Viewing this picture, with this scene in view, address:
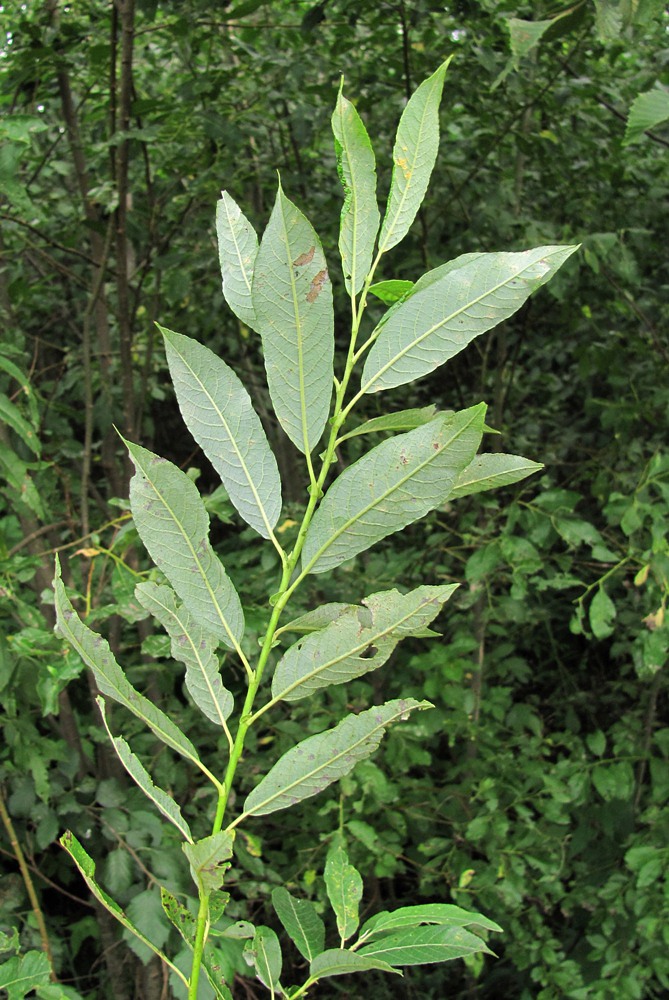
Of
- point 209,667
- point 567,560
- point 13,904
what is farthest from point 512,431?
point 209,667

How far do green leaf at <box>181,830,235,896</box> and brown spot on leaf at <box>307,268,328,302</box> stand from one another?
27 cm

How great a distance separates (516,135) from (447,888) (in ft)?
4.92

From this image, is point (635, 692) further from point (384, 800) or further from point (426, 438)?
point (426, 438)

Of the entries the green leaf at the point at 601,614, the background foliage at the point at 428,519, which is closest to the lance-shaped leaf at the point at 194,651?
the background foliage at the point at 428,519

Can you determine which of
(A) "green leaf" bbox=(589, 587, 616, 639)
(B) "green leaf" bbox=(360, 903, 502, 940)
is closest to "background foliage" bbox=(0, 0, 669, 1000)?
(A) "green leaf" bbox=(589, 587, 616, 639)

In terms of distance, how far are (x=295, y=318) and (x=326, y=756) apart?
0.74ft

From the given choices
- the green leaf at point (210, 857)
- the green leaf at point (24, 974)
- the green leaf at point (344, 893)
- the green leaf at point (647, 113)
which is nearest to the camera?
the green leaf at point (210, 857)

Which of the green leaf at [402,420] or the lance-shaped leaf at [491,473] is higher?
the green leaf at [402,420]

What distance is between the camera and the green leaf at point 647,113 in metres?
1.07

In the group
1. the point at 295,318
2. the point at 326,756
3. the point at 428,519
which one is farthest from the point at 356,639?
the point at 428,519

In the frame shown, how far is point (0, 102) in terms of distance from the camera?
1.79m

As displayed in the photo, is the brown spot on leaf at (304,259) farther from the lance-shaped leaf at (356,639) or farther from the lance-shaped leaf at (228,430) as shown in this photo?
the lance-shaped leaf at (356,639)

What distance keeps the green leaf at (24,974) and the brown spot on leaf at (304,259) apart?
54cm

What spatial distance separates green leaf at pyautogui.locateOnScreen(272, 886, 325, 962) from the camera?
58 centimetres
